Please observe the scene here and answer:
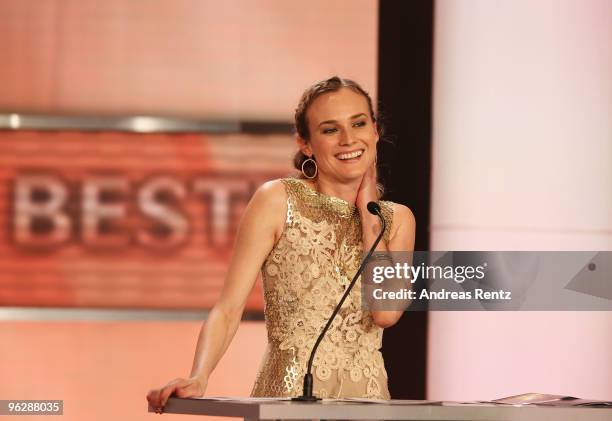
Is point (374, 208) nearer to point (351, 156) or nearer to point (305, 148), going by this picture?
point (351, 156)

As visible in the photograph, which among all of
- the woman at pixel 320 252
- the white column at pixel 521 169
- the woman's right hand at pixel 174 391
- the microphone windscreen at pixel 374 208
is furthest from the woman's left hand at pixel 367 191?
the white column at pixel 521 169

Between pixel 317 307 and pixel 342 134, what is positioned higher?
pixel 342 134

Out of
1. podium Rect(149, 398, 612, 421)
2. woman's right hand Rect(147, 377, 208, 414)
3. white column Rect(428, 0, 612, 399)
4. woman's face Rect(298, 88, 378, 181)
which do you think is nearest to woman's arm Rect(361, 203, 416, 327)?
woman's face Rect(298, 88, 378, 181)

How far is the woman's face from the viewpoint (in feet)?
8.05

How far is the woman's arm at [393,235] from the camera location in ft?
7.73

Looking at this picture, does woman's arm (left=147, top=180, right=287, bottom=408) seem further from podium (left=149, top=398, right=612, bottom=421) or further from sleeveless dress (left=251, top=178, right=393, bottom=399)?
podium (left=149, top=398, right=612, bottom=421)

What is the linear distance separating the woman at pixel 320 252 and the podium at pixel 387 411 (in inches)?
24.7

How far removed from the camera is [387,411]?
1617 mm

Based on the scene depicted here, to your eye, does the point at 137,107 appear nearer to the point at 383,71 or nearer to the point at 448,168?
the point at 383,71

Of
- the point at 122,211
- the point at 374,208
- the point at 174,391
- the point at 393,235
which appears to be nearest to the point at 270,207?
the point at 393,235

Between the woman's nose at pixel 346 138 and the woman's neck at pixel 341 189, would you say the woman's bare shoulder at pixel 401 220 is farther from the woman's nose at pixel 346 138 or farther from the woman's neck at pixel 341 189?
the woman's nose at pixel 346 138

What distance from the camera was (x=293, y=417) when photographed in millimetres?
1594

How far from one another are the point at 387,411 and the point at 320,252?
0.86 m

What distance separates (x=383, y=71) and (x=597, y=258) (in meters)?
1.05
